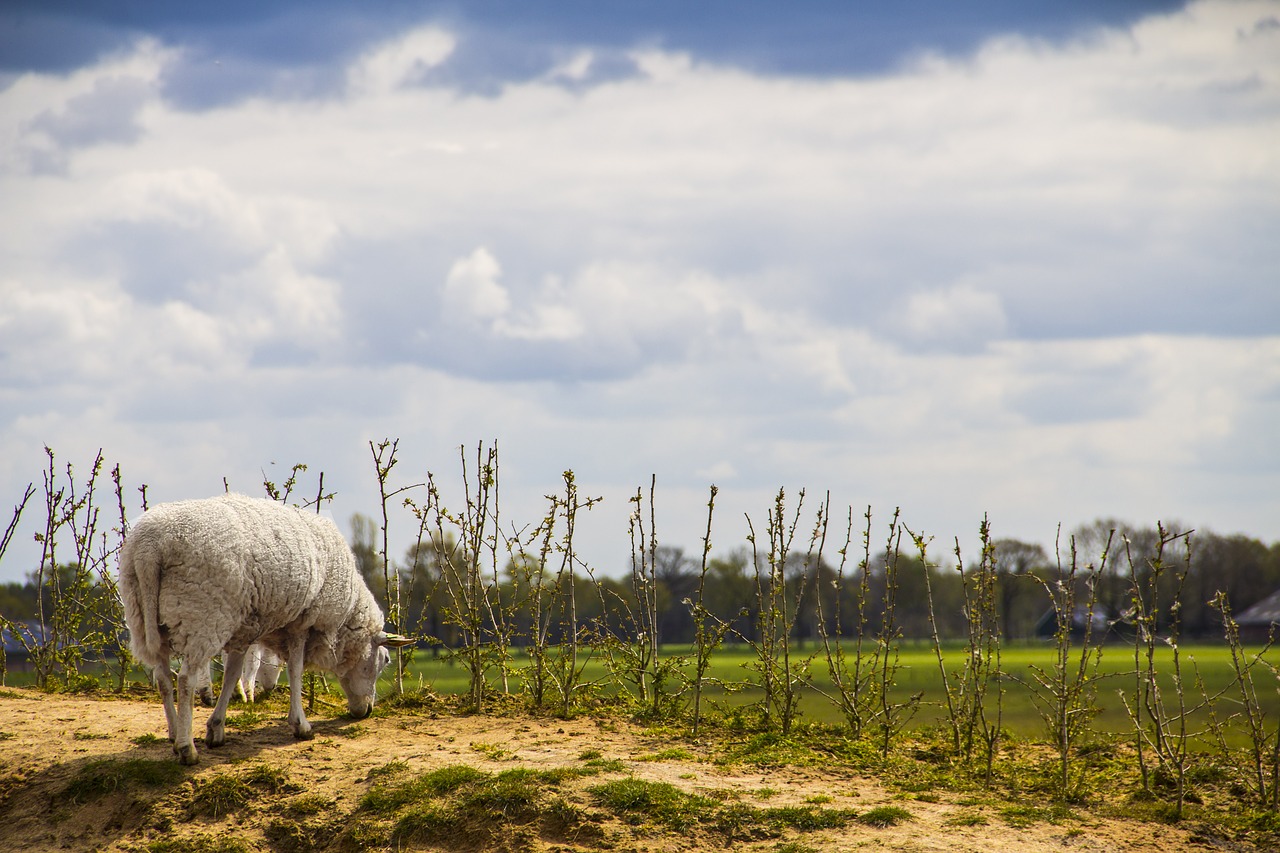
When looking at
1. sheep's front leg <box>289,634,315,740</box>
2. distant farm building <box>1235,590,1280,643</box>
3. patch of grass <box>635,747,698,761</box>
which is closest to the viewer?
patch of grass <box>635,747,698,761</box>

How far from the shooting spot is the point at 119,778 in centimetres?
889

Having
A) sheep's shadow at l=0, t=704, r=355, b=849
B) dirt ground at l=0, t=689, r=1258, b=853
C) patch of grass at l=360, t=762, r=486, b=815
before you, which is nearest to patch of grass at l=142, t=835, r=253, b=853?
dirt ground at l=0, t=689, r=1258, b=853

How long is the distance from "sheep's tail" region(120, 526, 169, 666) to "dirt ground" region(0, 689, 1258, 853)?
105 centimetres

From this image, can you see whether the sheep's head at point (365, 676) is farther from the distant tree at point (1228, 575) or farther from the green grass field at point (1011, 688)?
the distant tree at point (1228, 575)

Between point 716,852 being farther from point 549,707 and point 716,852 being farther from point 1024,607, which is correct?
point 1024,607

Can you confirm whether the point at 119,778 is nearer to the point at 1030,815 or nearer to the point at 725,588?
the point at 1030,815

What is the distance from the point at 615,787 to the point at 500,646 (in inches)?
144

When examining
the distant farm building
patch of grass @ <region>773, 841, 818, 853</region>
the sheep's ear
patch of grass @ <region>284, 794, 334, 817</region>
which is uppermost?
the sheep's ear

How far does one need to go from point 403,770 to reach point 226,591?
2.20 meters

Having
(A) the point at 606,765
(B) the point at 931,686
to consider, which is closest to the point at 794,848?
(A) the point at 606,765

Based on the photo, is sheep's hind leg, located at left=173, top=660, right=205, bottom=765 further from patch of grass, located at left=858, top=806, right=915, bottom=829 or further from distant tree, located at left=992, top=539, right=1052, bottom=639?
distant tree, located at left=992, top=539, right=1052, bottom=639

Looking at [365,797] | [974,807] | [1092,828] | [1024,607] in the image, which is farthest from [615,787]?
[1024,607]

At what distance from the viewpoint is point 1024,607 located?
79.4m

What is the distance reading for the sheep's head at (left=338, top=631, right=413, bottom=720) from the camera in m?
11.1
